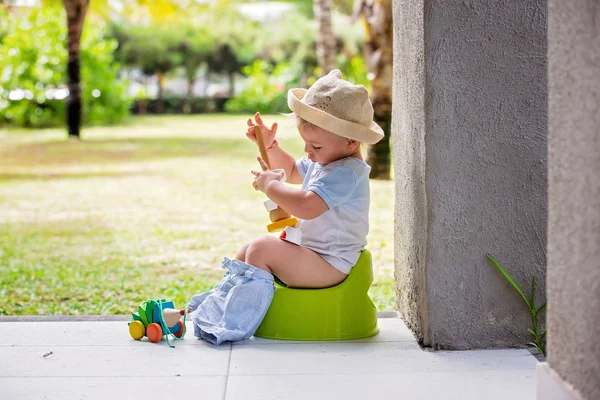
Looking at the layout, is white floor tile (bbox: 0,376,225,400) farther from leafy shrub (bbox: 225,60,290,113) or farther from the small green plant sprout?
leafy shrub (bbox: 225,60,290,113)

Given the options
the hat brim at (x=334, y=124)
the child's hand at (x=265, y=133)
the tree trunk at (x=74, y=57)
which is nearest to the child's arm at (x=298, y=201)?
the hat brim at (x=334, y=124)

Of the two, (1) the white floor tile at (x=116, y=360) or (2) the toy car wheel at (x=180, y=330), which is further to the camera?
(2) the toy car wheel at (x=180, y=330)

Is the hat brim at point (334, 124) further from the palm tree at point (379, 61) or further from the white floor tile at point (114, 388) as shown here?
the palm tree at point (379, 61)

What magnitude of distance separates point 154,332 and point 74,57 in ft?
48.1

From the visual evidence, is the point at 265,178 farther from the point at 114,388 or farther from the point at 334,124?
the point at 114,388

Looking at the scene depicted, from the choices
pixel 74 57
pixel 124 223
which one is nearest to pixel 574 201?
pixel 124 223

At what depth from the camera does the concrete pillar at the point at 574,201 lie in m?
2.07

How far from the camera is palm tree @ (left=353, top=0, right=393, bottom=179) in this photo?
954 centimetres

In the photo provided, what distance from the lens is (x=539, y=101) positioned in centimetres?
328

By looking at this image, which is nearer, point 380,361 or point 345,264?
point 380,361

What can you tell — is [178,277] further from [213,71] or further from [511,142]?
[213,71]

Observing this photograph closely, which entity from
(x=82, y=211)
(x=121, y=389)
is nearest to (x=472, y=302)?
(x=121, y=389)

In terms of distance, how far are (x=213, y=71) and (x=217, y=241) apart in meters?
25.6

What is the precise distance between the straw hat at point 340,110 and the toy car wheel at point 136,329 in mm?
1038
